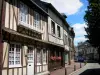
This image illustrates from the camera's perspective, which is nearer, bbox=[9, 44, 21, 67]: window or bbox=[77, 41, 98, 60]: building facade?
bbox=[9, 44, 21, 67]: window

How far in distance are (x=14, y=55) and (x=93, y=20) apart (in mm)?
6488

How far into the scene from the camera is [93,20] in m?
16.4

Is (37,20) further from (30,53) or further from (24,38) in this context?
(24,38)

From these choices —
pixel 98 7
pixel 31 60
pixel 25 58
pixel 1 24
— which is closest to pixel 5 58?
pixel 1 24

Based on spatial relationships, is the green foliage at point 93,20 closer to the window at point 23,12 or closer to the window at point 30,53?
the window at point 23,12

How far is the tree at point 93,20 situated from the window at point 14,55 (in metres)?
5.81

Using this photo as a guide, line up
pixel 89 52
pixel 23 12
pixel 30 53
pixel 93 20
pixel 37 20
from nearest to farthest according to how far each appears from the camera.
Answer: pixel 23 12, pixel 93 20, pixel 30 53, pixel 37 20, pixel 89 52

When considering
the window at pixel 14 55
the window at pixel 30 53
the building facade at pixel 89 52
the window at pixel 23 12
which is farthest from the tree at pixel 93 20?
the building facade at pixel 89 52

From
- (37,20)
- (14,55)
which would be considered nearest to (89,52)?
(37,20)

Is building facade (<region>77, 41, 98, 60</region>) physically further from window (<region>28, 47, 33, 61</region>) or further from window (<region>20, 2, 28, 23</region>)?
window (<region>20, 2, 28, 23</region>)

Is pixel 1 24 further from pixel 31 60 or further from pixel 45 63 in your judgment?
pixel 45 63

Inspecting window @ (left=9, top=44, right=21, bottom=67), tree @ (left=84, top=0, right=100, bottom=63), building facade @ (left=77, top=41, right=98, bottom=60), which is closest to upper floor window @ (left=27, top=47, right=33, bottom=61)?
window @ (left=9, top=44, right=21, bottom=67)

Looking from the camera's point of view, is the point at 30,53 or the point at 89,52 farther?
the point at 89,52

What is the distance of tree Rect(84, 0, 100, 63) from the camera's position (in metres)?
15.7
